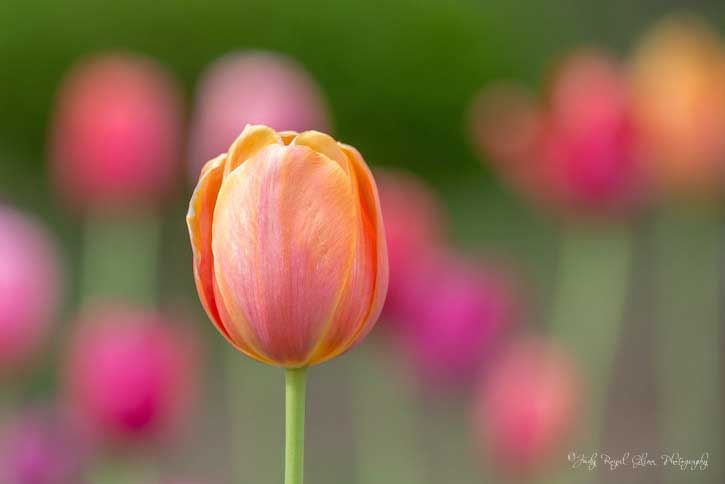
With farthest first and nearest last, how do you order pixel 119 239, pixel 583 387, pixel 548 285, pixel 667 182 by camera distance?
pixel 548 285 → pixel 119 239 → pixel 667 182 → pixel 583 387

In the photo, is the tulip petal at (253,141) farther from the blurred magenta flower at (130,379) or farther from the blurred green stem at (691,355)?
the blurred green stem at (691,355)

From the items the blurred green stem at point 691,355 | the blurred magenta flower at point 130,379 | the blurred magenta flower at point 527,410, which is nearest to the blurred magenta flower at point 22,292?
the blurred magenta flower at point 130,379

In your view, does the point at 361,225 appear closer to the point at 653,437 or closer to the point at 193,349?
the point at 193,349

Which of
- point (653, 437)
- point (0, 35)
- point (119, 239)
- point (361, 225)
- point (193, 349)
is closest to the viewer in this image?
point (361, 225)

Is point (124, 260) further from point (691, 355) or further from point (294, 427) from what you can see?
point (294, 427)

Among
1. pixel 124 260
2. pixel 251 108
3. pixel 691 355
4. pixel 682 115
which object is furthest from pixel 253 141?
pixel 124 260

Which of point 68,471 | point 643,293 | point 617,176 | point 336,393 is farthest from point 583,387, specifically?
point 643,293

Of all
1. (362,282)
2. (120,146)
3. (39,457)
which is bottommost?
(39,457)
